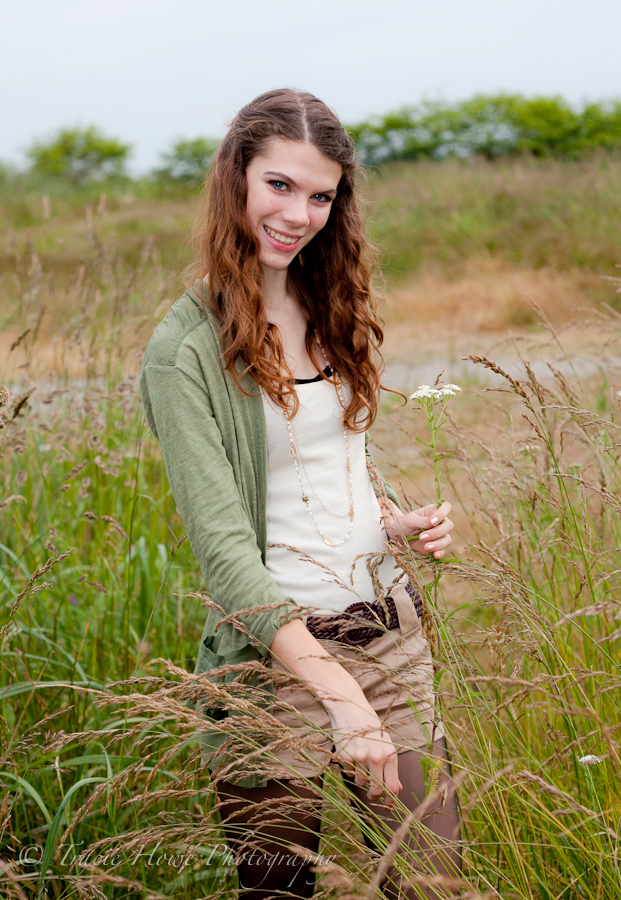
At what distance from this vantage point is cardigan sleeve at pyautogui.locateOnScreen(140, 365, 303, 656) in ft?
4.23

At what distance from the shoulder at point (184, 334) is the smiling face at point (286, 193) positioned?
185mm

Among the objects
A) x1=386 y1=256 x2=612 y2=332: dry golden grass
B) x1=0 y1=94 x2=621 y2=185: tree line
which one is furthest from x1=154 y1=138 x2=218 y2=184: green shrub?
x1=386 y1=256 x2=612 y2=332: dry golden grass

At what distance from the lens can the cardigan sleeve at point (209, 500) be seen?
50.8 inches

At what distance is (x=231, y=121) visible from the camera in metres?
1.62

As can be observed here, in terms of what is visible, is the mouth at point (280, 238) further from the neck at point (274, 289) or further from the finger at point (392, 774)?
the finger at point (392, 774)

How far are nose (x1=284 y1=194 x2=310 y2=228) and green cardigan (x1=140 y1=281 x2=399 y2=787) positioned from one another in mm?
251

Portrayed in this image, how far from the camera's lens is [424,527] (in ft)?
4.84

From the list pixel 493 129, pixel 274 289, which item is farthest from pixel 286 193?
pixel 493 129

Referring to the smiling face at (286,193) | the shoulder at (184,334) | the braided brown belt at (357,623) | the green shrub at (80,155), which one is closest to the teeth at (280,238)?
the smiling face at (286,193)

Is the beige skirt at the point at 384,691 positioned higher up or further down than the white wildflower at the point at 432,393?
further down

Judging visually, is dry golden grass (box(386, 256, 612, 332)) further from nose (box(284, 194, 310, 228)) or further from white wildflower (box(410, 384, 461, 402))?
white wildflower (box(410, 384, 461, 402))

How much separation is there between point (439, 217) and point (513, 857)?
10.9m

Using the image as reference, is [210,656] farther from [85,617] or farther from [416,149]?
[416,149]

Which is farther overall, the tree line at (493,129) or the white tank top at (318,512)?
→ the tree line at (493,129)
